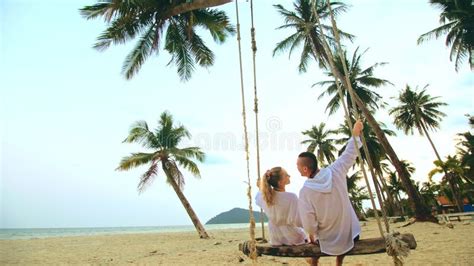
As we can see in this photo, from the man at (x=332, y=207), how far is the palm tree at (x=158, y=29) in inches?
296

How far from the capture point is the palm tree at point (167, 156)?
16.6 metres

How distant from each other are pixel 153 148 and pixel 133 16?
9.48 meters

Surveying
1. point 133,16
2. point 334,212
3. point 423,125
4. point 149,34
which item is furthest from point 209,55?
point 423,125

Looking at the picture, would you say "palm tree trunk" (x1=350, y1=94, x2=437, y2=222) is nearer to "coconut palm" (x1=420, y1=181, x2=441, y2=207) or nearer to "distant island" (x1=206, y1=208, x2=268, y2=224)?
"coconut palm" (x1=420, y1=181, x2=441, y2=207)

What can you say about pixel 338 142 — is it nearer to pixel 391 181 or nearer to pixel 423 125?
pixel 423 125

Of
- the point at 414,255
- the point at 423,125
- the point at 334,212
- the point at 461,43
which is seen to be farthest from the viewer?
the point at 423,125

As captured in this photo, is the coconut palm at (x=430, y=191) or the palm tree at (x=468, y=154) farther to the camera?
the coconut palm at (x=430, y=191)

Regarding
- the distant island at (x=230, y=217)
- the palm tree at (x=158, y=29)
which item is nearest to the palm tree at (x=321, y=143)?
the palm tree at (x=158, y=29)

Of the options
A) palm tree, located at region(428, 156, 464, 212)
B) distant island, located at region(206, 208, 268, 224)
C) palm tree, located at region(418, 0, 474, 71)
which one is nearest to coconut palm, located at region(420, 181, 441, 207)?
palm tree, located at region(428, 156, 464, 212)

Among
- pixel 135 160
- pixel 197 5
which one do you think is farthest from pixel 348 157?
pixel 135 160

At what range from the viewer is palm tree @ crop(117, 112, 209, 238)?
54.5ft

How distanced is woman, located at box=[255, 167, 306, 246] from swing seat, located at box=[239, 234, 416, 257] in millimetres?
145

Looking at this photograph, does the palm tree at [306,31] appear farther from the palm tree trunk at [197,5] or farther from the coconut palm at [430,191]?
the coconut palm at [430,191]

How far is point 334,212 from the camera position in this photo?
287cm
